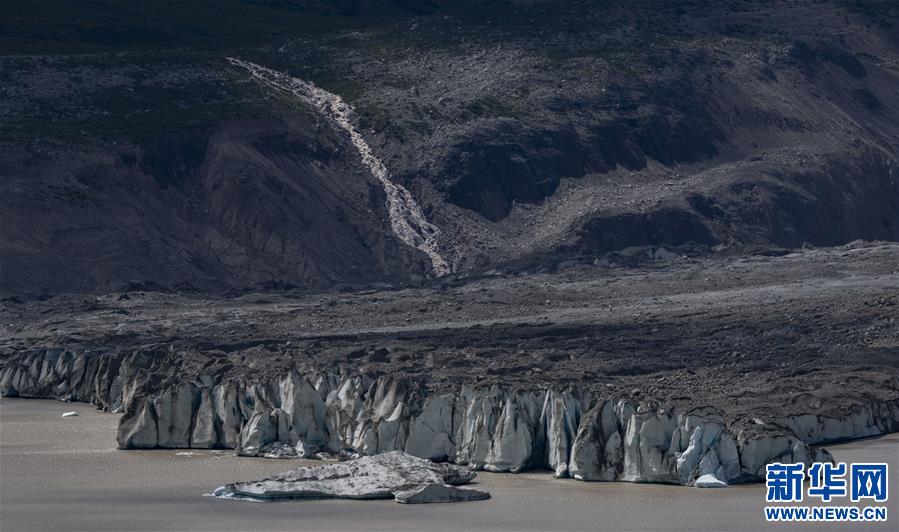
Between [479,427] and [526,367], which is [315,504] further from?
[526,367]

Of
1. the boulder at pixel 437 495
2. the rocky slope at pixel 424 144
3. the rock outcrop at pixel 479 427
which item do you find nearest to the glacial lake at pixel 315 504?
the boulder at pixel 437 495

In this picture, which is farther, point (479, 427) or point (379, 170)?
point (379, 170)

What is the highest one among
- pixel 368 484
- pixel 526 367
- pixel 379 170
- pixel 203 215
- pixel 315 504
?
pixel 379 170

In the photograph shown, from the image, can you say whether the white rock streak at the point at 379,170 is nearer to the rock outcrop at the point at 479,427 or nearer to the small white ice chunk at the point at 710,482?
the rock outcrop at the point at 479,427

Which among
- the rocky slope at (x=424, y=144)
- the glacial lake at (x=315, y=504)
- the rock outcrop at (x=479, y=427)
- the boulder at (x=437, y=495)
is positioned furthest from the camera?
the rocky slope at (x=424, y=144)

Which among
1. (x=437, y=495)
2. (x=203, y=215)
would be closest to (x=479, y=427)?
(x=437, y=495)

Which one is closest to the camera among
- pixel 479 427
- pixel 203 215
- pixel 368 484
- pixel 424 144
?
pixel 368 484

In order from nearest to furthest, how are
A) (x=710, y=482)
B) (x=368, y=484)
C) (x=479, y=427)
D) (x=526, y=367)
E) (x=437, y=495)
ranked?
(x=437, y=495), (x=368, y=484), (x=710, y=482), (x=479, y=427), (x=526, y=367)

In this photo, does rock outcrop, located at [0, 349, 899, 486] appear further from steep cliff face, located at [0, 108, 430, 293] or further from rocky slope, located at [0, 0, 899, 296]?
rocky slope, located at [0, 0, 899, 296]
